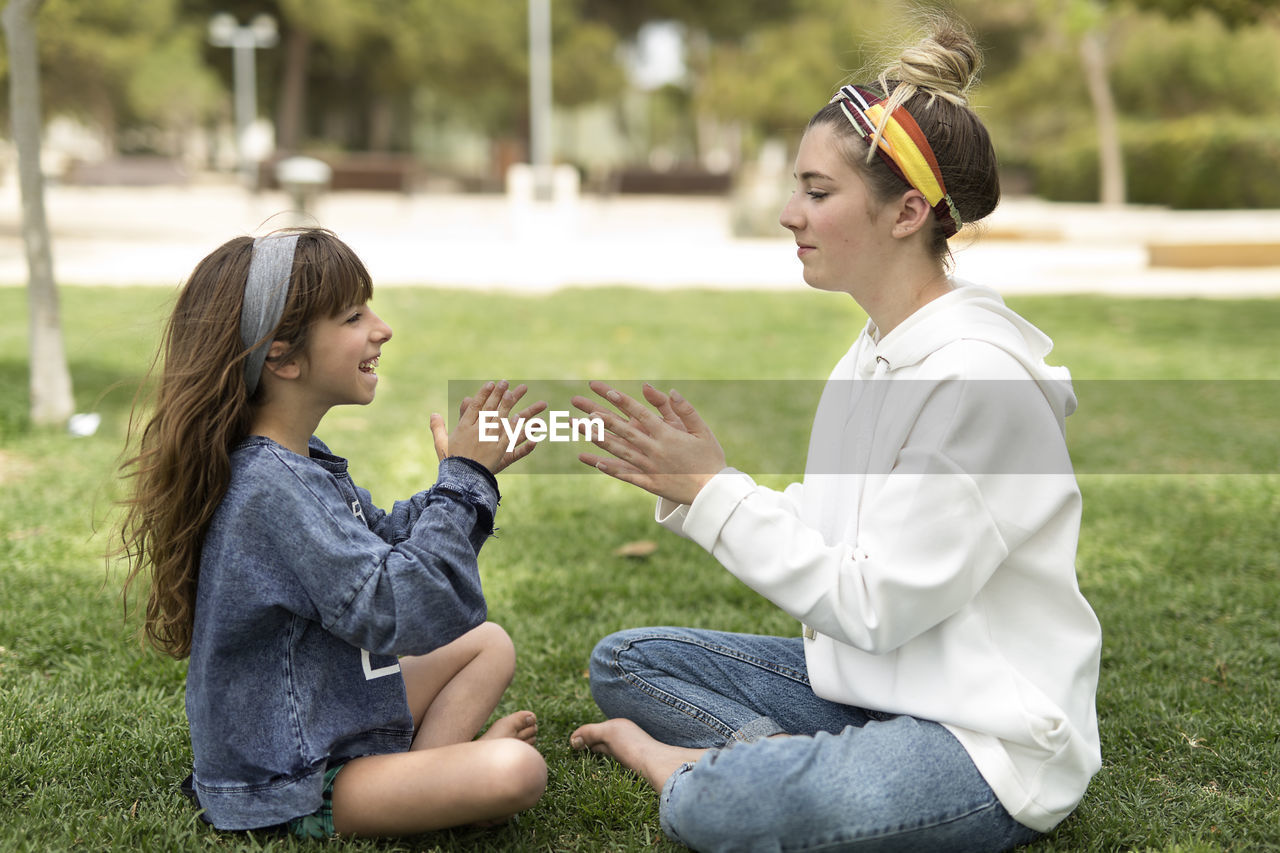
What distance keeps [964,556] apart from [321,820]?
4.10 feet

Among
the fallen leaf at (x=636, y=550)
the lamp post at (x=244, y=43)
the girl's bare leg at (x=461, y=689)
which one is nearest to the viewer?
the girl's bare leg at (x=461, y=689)

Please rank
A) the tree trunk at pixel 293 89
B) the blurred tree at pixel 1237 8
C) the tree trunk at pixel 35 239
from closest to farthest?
the tree trunk at pixel 35 239 → the blurred tree at pixel 1237 8 → the tree trunk at pixel 293 89

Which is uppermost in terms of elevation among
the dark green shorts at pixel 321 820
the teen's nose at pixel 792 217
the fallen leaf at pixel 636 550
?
the teen's nose at pixel 792 217

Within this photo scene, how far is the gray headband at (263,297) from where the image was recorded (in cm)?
217

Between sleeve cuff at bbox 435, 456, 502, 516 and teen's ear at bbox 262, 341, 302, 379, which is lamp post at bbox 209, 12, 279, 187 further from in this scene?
sleeve cuff at bbox 435, 456, 502, 516

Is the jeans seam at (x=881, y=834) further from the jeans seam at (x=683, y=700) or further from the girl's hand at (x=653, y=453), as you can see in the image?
the girl's hand at (x=653, y=453)

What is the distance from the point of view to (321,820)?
2.25 metres

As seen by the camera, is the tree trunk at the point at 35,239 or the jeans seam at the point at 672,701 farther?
the tree trunk at the point at 35,239

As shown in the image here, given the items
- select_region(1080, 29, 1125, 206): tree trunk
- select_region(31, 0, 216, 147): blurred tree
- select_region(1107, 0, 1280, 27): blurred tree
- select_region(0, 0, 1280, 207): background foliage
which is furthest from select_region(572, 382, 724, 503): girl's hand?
select_region(31, 0, 216, 147): blurred tree

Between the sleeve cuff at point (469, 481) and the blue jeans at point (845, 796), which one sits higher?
the sleeve cuff at point (469, 481)

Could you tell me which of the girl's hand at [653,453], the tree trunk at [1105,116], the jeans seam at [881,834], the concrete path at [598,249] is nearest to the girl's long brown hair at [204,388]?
the girl's hand at [653,453]

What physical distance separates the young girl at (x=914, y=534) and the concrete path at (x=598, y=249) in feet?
21.3

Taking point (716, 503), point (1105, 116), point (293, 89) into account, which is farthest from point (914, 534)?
point (293, 89)

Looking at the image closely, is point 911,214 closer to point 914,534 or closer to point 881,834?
point 914,534
